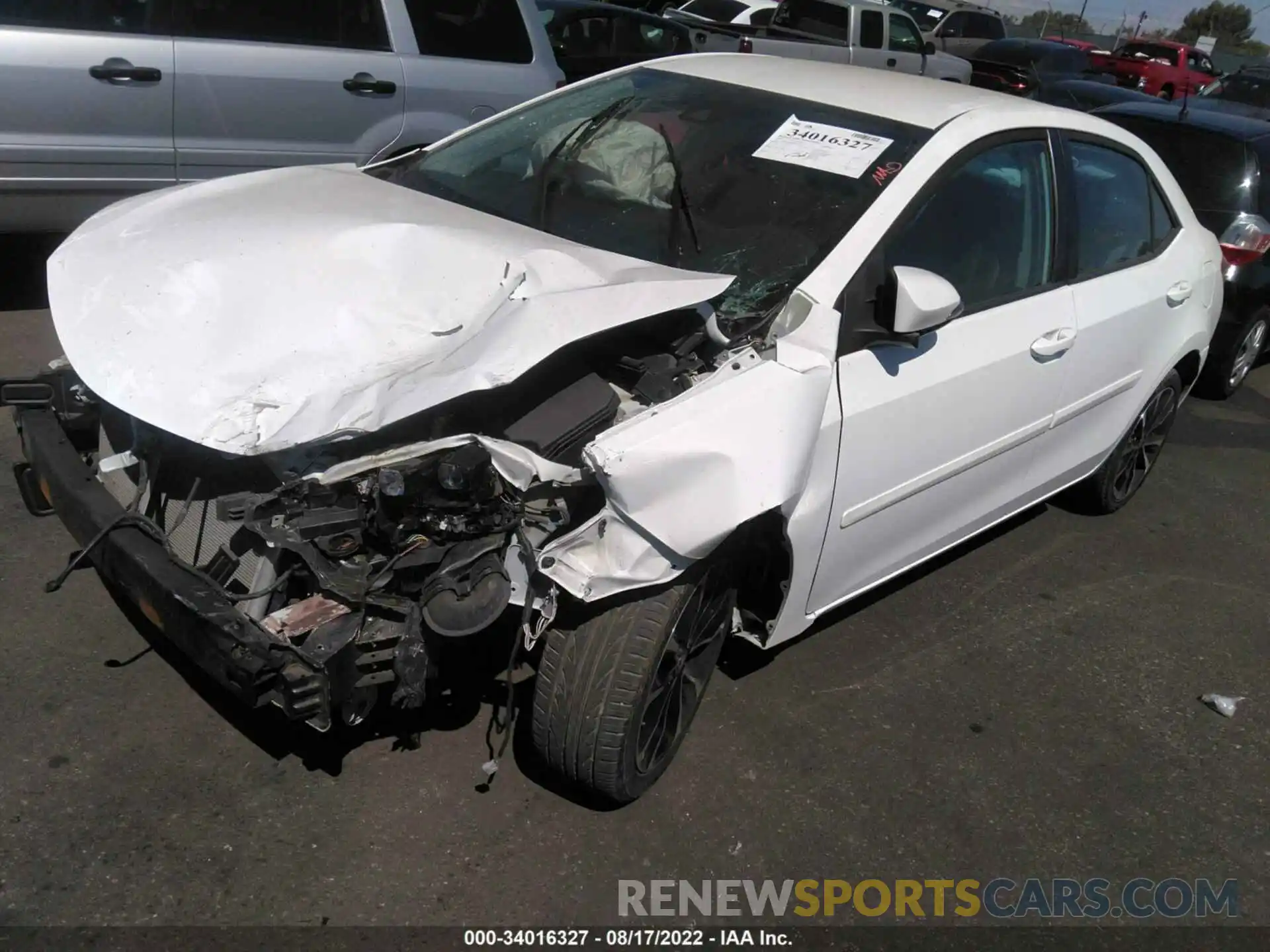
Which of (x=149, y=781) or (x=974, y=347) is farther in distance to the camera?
(x=974, y=347)

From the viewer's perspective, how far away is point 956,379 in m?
3.29

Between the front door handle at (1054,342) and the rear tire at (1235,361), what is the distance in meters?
3.55

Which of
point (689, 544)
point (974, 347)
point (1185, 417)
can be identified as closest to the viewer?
point (689, 544)

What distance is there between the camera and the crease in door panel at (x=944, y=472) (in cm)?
313

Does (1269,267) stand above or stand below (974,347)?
below

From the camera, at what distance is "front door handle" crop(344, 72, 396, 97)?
6.07m

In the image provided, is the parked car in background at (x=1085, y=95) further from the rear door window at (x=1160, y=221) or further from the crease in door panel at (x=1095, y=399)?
the crease in door panel at (x=1095, y=399)

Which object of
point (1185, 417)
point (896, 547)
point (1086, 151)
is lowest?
point (1185, 417)

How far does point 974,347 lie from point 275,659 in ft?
7.05

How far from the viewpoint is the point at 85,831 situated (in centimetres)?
268

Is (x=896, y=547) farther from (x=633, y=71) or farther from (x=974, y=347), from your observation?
(x=633, y=71)

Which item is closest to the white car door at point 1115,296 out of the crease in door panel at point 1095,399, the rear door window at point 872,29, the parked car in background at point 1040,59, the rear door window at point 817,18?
the crease in door panel at point 1095,399

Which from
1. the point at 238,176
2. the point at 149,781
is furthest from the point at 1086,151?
the point at 149,781

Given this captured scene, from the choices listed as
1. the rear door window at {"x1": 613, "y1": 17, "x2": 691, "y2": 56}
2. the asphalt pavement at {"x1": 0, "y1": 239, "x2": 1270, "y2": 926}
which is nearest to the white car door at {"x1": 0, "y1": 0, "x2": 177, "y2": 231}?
the asphalt pavement at {"x1": 0, "y1": 239, "x2": 1270, "y2": 926}
